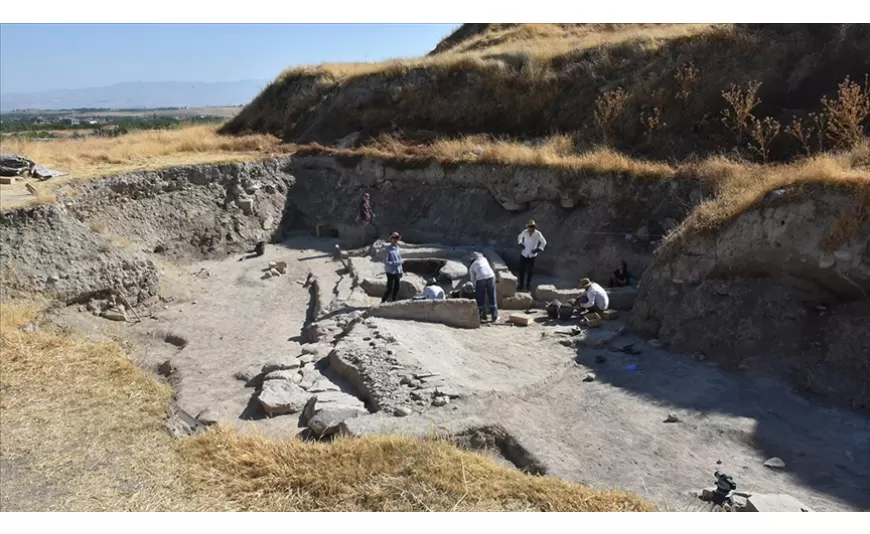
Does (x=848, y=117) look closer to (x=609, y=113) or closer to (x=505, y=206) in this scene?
(x=609, y=113)

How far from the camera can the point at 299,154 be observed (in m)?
23.0

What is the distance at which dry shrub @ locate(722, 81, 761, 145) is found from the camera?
17.7 m

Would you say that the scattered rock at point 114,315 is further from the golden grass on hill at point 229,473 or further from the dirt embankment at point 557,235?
the golden grass on hill at point 229,473

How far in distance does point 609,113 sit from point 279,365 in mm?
13773

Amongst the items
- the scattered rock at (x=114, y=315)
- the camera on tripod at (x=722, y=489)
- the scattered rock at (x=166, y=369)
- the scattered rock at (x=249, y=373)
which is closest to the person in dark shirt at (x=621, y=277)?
the scattered rock at (x=249, y=373)

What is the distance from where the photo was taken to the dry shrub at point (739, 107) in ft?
57.9

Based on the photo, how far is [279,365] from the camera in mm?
10656

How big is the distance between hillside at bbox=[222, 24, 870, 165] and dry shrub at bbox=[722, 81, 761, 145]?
58 millimetres

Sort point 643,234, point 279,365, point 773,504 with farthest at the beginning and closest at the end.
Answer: point 643,234 < point 279,365 < point 773,504

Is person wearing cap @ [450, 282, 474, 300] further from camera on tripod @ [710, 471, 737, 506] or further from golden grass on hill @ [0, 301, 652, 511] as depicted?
camera on tripod @ [710, 471, 737, 506]

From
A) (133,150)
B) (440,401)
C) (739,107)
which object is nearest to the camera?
(440,401)

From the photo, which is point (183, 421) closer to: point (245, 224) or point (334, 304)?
point (334, 304)

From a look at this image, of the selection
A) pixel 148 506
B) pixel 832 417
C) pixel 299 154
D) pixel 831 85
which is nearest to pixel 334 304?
pixel 148 506

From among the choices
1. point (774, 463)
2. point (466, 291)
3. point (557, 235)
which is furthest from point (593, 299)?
point (774, 463)
